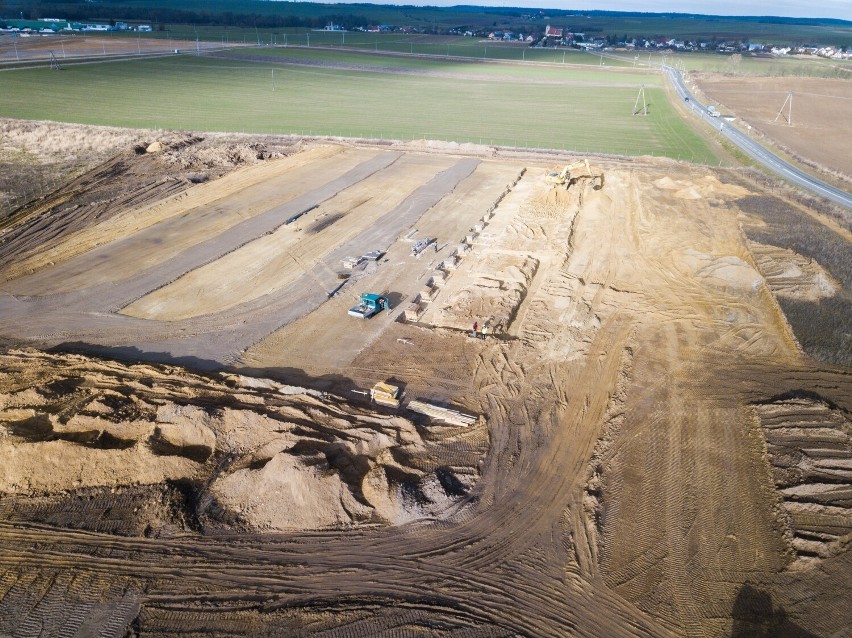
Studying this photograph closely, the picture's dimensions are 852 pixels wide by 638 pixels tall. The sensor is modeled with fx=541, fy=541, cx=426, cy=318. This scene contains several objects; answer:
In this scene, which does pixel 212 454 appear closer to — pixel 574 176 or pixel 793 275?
pixel 793 275

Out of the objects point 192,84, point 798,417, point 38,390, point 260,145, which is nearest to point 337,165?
point 260,145

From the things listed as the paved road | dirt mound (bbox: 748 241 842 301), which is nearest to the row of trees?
the paved road

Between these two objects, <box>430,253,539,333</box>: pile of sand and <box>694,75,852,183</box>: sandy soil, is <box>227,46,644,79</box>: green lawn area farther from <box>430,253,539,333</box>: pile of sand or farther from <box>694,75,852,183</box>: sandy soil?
<box>430,253,539,333</box>: pile of sand

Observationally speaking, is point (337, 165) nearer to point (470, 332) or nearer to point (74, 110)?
point (470, 332)

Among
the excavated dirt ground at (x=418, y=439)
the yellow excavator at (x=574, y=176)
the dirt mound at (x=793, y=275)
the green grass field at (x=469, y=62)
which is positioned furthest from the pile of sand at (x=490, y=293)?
the green grass field at (x=469, y=62)

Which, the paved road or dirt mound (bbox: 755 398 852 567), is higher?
the paved road

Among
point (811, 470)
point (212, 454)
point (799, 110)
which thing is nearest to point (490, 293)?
point (811, 470)
